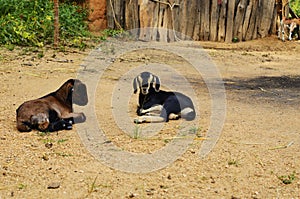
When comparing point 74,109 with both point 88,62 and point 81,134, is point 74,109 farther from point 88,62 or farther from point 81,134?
point 88,62

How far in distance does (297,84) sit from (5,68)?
4936 millimetres

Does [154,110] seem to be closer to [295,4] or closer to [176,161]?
[176,161]

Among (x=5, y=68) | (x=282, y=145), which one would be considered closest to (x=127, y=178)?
(x=282, y=145)

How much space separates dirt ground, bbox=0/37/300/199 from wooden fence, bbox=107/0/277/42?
5.14 meters

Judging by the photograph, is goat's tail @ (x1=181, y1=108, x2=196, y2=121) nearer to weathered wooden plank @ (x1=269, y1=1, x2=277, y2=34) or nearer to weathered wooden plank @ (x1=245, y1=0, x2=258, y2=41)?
weathered wooden plank @ (x1=245, y1=0, x2=258, y2=41)

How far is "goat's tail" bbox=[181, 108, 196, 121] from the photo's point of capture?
6.13m

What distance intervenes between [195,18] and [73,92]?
7919mm

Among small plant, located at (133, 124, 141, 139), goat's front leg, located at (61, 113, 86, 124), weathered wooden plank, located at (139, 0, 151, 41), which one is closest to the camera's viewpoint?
small plant, located at (133, 124, 141, 139)

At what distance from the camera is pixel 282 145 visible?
17.2 feet

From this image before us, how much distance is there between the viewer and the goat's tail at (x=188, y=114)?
6133 millimetres

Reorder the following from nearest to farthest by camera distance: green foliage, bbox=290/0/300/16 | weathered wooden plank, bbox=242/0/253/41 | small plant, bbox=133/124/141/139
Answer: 1. small plant, bbox=133/124/141/139
2. weathered wooden plank, bbox=242/0/253/41
3. green foliage, bbox=290/0/300/16

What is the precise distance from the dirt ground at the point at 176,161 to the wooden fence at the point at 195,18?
16.9 feet

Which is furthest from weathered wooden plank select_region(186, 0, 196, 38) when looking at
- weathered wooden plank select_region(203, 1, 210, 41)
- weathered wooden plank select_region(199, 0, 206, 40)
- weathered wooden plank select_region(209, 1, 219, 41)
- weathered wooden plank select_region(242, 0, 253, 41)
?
weathered wooden plank select_region(242, 0, 253, 41)

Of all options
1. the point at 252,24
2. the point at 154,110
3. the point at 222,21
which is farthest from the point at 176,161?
the point at 252,24
